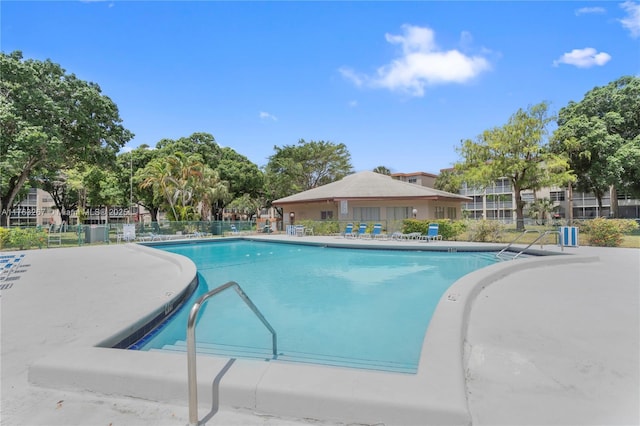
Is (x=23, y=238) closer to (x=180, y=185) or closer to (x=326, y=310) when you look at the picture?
(x=180, y=185)

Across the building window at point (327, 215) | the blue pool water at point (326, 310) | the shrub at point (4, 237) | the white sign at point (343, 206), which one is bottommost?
the blue pool water at point (326, 310)

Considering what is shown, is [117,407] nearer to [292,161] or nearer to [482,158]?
[482,158]

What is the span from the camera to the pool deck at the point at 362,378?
2.57 m

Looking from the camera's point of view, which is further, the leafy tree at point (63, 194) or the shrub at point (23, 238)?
the leafy tree at point (63, 194)

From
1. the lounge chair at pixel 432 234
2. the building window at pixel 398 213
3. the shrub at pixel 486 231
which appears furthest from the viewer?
the building window at pixel 398 213

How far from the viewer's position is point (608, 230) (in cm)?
1518

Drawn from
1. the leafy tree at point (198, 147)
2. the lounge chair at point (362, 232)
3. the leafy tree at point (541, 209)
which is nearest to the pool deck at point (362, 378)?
the lounge chair at point (362, 232)

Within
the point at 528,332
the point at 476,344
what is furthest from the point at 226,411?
the point at 528,332

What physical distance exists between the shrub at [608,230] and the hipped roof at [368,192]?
38.7ft

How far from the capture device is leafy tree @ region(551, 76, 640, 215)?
28314 mm

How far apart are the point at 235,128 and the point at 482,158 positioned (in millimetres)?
21323

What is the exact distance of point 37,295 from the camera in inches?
268

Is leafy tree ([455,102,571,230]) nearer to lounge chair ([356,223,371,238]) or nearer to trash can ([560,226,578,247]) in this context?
lounge chair ([356,223,371,238])

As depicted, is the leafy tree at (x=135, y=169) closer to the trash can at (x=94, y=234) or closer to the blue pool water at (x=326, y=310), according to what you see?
the trash can at (x=94, y=234)
